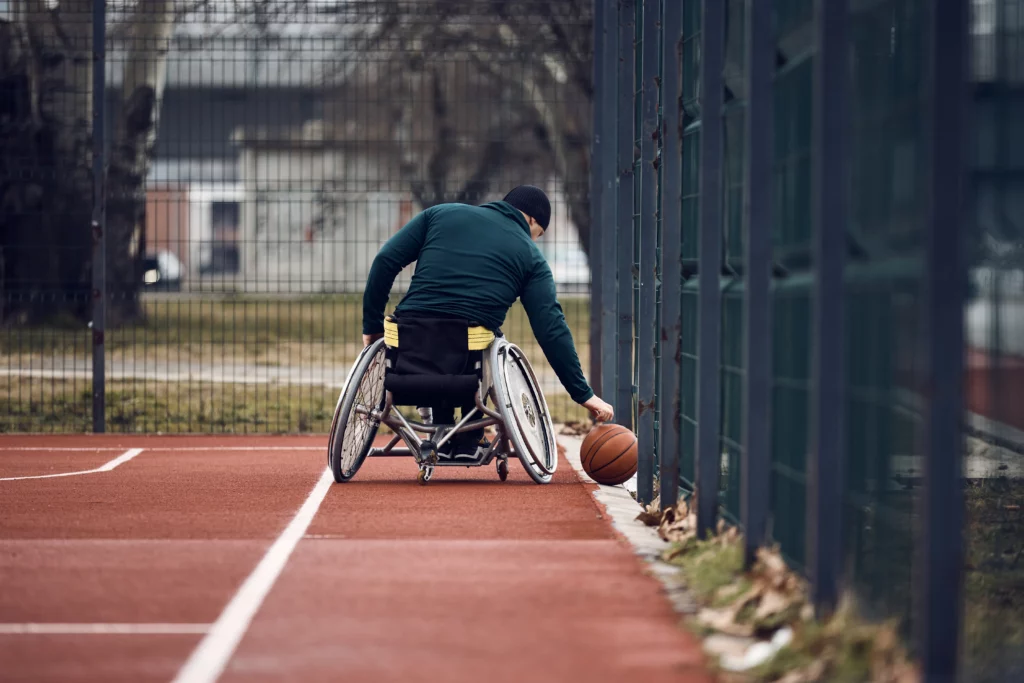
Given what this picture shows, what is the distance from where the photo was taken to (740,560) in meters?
6.15

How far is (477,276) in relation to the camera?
9445mm

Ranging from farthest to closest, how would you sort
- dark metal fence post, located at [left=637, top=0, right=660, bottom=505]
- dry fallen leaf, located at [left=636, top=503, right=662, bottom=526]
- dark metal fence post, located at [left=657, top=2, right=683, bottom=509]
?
dark metal fence post, located at [left=637, top=0, right=660, bottom=505], dry fallen leaf, located at [left=636, top=503, right=662, bottom=526], dark metal fence post, located at [left=657, top=2, right=683, bottom=509]

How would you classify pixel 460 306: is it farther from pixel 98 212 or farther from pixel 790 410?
pixel 98 212

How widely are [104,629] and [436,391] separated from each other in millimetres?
3949

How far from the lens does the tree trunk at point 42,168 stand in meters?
13.6

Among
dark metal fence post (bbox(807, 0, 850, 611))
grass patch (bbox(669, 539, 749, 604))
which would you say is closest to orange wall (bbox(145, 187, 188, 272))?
grass patch (bbox(669, 539, 749, 604))

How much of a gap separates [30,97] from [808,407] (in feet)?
33.6

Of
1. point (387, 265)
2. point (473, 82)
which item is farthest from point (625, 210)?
point (473, 82)

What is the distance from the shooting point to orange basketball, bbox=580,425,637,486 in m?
9.44

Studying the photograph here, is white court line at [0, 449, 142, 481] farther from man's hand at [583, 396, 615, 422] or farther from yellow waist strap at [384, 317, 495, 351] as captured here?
man's hand at [583, 396, 615, 422]

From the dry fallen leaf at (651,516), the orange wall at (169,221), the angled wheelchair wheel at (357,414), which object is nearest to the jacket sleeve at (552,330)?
the angled wheelchair wheel at (357,414)

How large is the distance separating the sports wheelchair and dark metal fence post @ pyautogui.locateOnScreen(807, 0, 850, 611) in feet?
14.0

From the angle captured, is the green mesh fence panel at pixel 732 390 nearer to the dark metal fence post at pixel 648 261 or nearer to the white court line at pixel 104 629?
the dark metal fence post at pixel 648 261

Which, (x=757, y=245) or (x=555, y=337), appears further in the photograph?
(x=555, y=337)
